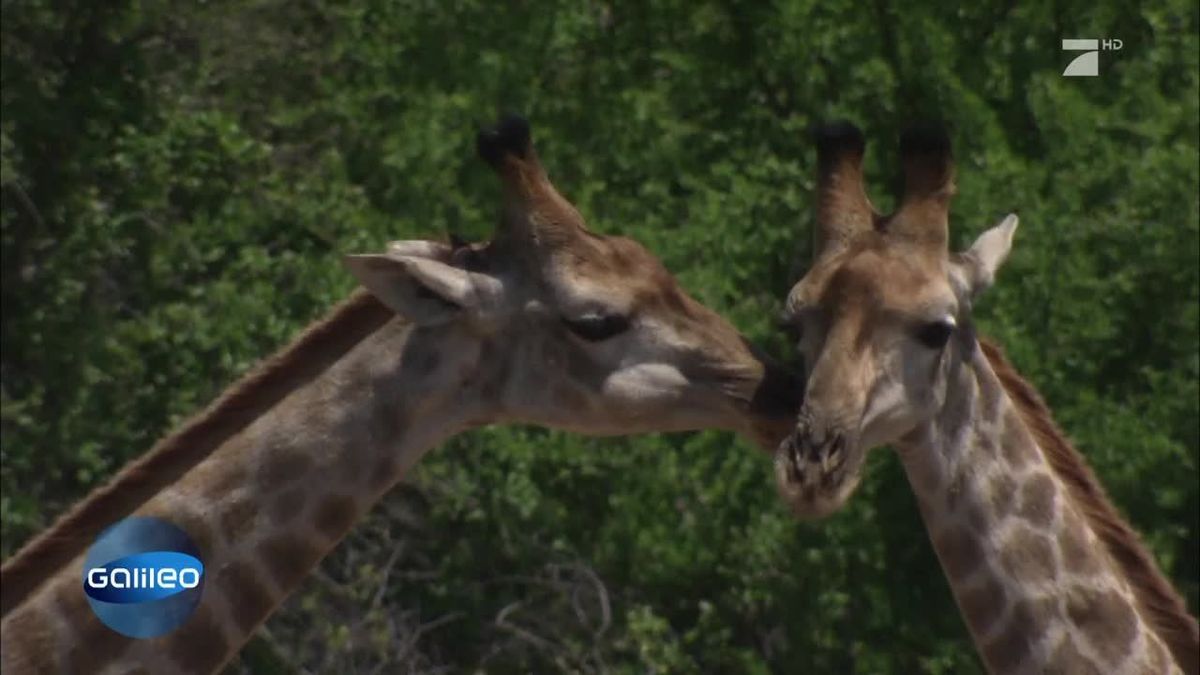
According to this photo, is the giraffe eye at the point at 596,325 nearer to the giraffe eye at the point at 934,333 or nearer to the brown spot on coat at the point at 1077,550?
the giraffe eye at the point at 934,333

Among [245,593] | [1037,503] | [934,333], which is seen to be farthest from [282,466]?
[1037,503]

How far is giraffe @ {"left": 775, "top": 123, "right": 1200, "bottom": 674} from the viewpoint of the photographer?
249 inches

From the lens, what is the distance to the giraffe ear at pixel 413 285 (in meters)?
6.36

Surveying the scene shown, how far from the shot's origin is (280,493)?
619 centimetres

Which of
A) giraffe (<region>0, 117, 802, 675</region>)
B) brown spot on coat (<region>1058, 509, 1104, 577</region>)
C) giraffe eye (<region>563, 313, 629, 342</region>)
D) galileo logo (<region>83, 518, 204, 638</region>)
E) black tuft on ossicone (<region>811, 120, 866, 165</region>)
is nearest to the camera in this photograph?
galileo logo (<region>83, 518, 204, 638</region>)

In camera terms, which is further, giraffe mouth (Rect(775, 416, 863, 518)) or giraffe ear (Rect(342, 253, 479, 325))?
giraffe ear (Rect(342, 253, 479, 325))

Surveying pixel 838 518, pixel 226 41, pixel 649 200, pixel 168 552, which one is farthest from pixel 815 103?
pixel 168 552

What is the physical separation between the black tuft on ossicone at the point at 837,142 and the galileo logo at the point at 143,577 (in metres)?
1.85

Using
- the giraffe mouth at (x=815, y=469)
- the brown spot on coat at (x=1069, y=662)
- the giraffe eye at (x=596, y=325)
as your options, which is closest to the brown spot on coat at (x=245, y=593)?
the giraffe eye at (x=596, y=325)

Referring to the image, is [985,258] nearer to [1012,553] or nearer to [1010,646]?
[1012,553]

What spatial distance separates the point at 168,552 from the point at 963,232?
15.3 ft

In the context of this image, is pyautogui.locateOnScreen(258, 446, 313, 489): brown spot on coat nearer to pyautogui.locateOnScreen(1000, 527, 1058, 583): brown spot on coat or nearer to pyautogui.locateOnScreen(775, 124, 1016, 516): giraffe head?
pyautogui.locateOnScreen(775, 124, 1016, 516): giraffe head

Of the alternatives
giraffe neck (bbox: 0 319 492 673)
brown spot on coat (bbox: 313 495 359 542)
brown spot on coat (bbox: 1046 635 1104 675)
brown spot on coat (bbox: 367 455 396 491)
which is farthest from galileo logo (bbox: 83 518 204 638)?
brown spot on coat (bbox: 1046 635 1104 675)

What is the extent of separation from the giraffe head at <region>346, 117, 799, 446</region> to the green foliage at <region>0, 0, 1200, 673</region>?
115 inches
